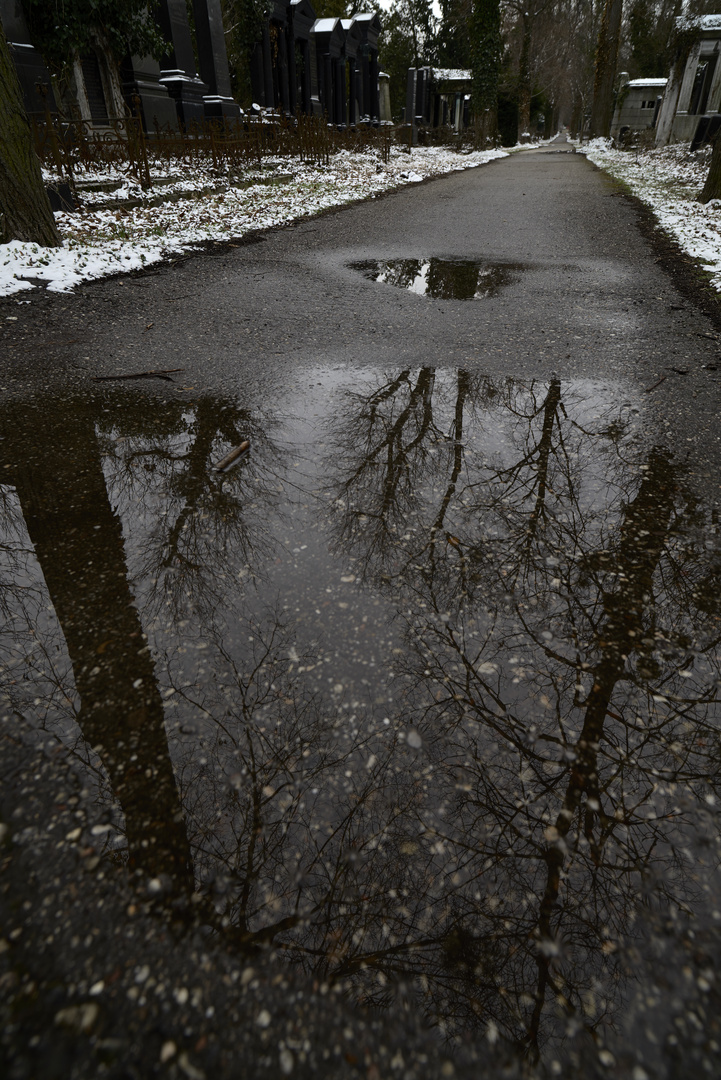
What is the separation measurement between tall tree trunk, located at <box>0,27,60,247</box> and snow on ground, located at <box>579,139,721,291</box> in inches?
325

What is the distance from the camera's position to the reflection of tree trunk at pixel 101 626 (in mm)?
1707

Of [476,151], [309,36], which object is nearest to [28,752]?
[309,36]

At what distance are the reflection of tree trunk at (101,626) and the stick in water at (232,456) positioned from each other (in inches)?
25.7

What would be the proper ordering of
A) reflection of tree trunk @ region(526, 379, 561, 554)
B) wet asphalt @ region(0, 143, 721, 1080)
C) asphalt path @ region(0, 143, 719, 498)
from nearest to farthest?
wet asphalt @ region(0, 143, 721, 1080), reflection of tree trunk @ region(526, 379, 561, 554), asphalt path @ region(0, 143, 719, 498)

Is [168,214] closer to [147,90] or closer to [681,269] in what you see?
[681,269]

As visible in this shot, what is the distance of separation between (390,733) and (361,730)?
10 cm

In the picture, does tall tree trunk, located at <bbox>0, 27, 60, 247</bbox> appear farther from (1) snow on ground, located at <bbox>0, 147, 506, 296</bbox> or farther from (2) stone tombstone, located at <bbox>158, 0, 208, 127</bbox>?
(2) stone tombstone, located at <bbox>158, 0, 208, 127</bbox>

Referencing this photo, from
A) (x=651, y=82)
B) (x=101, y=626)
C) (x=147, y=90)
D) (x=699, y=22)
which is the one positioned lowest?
(x=101, y=626)

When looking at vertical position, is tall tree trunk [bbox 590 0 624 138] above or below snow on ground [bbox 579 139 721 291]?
above

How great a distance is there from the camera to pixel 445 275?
792cm

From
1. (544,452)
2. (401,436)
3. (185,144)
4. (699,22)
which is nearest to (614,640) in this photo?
(544,452)

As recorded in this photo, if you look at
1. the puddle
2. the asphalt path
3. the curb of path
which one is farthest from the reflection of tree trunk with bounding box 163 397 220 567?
the curb of path

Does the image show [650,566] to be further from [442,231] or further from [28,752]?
[442,231]

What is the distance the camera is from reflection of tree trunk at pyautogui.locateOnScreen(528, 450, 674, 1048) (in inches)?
62.1
